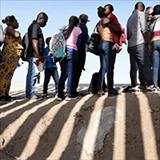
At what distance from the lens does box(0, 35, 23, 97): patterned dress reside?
940 centimetres

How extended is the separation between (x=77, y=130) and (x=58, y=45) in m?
2.32

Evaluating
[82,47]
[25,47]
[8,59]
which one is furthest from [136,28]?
[8,59]

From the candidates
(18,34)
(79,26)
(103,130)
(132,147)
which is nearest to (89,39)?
(79,26)

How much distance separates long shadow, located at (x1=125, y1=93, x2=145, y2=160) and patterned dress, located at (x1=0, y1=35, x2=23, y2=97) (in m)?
2.88

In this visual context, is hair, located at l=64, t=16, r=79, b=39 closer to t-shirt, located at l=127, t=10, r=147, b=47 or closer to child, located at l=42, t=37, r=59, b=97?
t-shirt, located at l=127, t=10, r=147, b=47

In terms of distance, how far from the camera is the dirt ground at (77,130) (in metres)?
6.11

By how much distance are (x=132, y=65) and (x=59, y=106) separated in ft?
5.90

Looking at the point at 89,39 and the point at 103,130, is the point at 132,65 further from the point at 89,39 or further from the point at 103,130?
the point at 103,130

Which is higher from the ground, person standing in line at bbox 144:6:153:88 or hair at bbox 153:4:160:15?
hair at bbox 153:4:160:15

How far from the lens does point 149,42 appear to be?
28.8 ft

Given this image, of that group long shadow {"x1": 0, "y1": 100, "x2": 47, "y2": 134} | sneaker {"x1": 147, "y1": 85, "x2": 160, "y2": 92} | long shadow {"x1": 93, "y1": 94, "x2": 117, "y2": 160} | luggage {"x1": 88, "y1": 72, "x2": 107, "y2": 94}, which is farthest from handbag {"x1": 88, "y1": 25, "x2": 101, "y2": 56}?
long shadow {"x1": 93, "y1": 94, "x2": 117, "y2": 160}

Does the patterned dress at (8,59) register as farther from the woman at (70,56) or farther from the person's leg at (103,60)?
the person's leg at (103,60)

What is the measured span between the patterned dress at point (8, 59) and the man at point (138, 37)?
84.0 inches

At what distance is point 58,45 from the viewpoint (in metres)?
8.72
